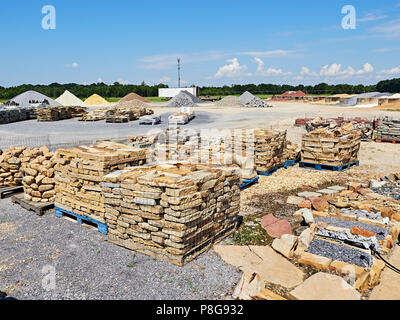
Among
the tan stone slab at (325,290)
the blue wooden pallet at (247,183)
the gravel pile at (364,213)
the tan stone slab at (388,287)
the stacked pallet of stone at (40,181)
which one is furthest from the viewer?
the blue wooden pallet at (247,183)

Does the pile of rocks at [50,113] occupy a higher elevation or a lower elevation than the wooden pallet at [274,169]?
higher

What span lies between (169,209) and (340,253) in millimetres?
3136

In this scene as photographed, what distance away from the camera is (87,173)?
682cm

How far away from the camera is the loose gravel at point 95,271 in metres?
4.79

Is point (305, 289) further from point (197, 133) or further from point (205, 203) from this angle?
point (197, 133)

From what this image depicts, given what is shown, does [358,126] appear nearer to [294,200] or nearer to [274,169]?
[274,169]

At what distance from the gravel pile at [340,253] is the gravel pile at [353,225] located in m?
1.09

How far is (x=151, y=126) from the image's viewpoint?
25406 mm

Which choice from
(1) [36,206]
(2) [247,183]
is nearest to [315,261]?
(2) [247,183]

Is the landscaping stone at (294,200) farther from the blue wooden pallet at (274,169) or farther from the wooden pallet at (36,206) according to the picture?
the wooden pallet at (36,206)

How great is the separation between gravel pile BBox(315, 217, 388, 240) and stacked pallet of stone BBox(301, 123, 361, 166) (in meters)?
5.16

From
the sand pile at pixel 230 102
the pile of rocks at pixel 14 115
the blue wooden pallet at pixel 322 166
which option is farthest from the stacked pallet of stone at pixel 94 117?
the blue wooden pallet at pixel 322 166
